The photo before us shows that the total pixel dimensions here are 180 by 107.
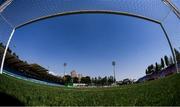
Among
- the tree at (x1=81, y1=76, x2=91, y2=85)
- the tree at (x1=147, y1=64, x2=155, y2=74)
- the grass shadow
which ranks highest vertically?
the tree at (x1=147, y1=64, x2=155, y2=74)

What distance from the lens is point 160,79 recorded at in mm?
1396

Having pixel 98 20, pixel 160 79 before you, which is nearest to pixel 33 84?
pixel 98 20

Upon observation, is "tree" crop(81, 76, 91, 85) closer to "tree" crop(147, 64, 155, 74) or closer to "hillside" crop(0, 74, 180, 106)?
"hillside" crop(0, 74, 180, 106)

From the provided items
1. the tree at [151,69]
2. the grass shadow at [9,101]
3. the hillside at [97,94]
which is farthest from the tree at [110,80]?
the grass shadow at [9,101]

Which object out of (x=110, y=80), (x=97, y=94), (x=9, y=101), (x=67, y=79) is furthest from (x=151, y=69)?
(x=9, y=101)

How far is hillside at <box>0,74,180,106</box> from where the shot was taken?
1320 millimetres

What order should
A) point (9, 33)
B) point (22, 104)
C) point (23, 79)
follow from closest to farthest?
point (22, 104) < point (23, 79) < point (9, 33)

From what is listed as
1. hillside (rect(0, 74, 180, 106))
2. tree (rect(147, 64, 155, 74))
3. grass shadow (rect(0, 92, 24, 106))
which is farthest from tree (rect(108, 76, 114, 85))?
grass shadow (rect(0, 92, 24, 106))

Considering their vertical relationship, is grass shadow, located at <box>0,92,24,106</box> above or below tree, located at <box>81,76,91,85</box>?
below

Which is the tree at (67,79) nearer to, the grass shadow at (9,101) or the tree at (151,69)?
the grass shadow at (9,101)

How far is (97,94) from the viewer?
1.34 metres

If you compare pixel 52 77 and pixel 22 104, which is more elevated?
pixel 52 77

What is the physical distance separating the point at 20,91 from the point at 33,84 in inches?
3.4

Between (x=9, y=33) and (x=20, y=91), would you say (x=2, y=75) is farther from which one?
(x=9, y=33)
